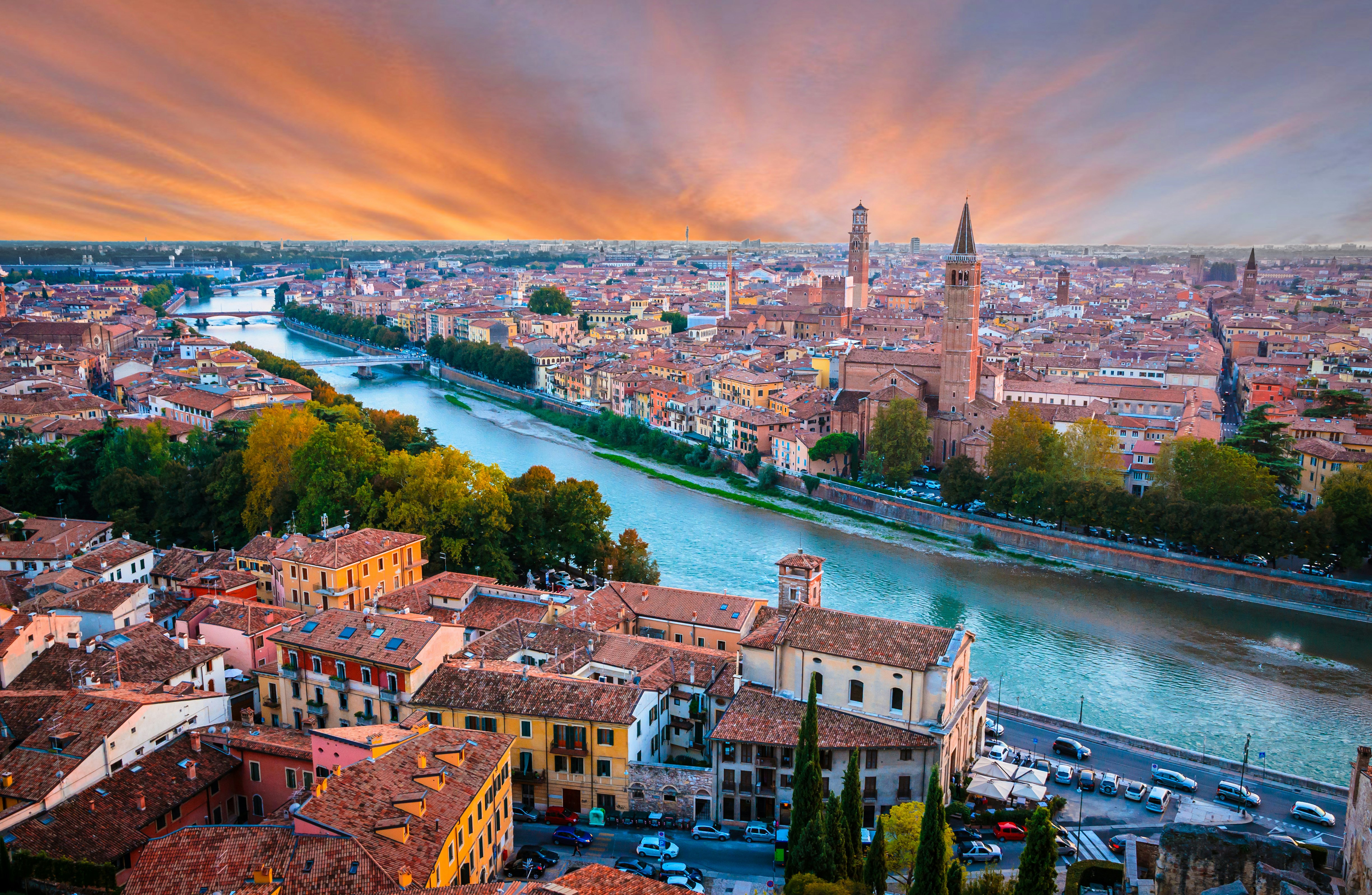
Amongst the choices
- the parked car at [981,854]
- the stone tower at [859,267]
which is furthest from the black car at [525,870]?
the stone tower at [859,267]

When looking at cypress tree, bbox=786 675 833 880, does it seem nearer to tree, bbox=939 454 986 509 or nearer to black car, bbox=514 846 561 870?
black car, bbox=514 846 561 870

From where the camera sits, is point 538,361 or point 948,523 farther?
point 538,361

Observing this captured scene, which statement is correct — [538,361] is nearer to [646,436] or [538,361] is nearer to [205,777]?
[646,436]

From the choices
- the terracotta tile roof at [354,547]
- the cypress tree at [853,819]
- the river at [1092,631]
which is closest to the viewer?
the cypress tree at [853,819]

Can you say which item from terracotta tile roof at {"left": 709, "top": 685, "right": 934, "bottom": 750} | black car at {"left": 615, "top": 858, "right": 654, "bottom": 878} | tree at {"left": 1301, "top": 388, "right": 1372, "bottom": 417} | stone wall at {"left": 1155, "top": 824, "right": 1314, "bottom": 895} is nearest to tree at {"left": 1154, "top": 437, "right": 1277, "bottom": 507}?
tree at {"left": 1301, "top": 388, "right": 1372, "bottom": 417}

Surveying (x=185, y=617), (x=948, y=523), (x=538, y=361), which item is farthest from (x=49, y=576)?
(x=538, y=361)

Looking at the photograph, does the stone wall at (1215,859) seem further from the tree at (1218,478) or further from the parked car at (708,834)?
the tree at (1218,478)

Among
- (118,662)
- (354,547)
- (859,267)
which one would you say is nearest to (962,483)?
(354,547)

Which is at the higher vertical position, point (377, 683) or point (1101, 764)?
point (377, 683)
